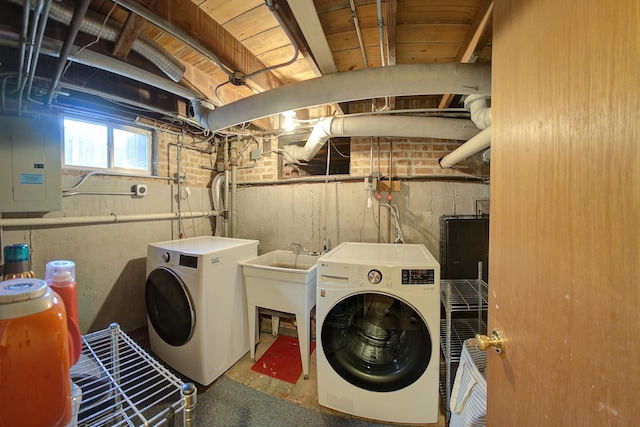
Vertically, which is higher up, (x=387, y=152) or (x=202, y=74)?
(x=202, y=74)

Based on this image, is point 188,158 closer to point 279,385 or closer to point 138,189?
point 138,189

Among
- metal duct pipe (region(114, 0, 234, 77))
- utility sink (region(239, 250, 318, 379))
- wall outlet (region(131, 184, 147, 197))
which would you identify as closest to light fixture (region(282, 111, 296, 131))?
metal duct pipe (region(114, 0, 234, 77))

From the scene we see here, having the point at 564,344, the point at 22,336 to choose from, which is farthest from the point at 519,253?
the point at 22,336

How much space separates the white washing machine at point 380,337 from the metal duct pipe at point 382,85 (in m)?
1.01

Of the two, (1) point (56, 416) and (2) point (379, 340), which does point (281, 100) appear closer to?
(1) point (56, 416)

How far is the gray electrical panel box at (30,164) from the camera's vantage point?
4.73 feet

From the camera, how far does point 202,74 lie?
5.58ft

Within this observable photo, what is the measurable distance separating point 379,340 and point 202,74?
2.28 metres

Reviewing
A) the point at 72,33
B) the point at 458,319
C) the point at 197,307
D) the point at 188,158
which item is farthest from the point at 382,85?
the point at 188,158

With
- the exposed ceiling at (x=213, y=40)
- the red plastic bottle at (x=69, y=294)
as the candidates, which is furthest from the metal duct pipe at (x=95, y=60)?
the red plastic bottle at (x=69, y=294)

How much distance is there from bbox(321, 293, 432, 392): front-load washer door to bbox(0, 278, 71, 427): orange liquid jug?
48.1 inches

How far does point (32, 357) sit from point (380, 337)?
1509 millimetres

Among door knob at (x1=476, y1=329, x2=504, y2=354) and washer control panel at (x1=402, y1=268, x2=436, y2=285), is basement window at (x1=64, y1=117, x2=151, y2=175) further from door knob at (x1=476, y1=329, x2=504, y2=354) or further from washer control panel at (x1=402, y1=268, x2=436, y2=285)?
door knob at (x1=476, y1=329, x2=504, y2=354)

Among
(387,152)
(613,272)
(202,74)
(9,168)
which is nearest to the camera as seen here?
(613,272)
